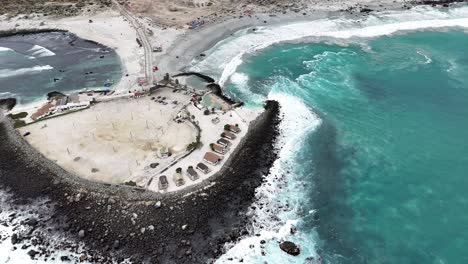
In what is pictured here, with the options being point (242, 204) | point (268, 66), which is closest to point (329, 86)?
point (268, 66)

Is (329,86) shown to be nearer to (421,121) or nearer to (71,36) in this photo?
(421,121)

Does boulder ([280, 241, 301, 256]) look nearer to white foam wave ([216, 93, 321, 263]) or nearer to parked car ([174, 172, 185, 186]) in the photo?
white foam wave ([216, 93, 321, 263])

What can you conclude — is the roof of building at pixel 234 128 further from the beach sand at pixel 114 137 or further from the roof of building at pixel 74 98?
the roof of building at pixel 74 98

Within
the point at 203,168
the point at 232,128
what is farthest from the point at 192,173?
the point at 232,128

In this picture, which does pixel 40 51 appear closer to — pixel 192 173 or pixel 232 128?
pixel 232 128

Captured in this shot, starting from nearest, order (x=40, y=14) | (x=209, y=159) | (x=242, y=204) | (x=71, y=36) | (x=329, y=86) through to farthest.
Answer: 1. (x=242, y=204)
2. (x=209, y=159)
3. (x=329, y=86)
4. (x=71, y=36)
5. (x=40, y=14)

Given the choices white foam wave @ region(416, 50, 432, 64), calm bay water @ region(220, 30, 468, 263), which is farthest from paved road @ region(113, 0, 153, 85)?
white foam wave @ region(416, 50, 432, 64)
